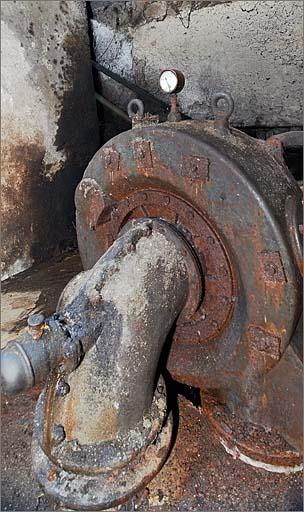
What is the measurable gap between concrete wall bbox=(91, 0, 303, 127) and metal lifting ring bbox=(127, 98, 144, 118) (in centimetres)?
182

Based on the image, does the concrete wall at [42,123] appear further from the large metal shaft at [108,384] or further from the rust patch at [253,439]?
the rust patch at [253,439]

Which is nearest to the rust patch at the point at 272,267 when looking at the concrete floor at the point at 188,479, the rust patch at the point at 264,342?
the rust patch at the point at 264,342

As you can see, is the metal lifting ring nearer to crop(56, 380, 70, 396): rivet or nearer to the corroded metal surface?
the corroded metal surface

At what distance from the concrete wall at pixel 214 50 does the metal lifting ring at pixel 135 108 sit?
1822mm

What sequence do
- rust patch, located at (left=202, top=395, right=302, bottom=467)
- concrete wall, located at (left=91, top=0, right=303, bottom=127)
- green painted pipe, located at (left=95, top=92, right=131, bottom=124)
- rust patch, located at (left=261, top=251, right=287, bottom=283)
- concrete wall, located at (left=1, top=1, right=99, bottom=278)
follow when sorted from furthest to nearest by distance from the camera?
green painted pipe, located at (left=95, top=92, right=131, bottom=124) < concrete wall, located at (left=91, top=0, right=303, bottom=127) < concrete wall, located at (left=1, top=1, right=99, bottom=278) < rust patch, located at (left=202, top=395, right=302, bottom=467) < rust patch, located at (left=261, top=251, right=287, bottom=283)

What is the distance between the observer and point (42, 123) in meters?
3.09

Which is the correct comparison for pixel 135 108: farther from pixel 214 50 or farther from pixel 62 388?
pixel 214 50

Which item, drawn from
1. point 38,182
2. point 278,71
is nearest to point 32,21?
point 38,182

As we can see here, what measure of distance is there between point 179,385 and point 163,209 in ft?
2.69

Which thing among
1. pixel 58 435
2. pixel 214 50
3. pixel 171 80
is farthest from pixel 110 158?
pixel 214 50

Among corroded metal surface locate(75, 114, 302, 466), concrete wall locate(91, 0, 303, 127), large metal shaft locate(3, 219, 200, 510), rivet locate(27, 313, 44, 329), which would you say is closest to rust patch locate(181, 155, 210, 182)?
corroded metal surface locate(75, 114, 302, 466)

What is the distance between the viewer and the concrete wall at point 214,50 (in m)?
3.27

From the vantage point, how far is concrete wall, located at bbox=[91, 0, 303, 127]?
10.7ft

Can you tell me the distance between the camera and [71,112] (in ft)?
11.0
